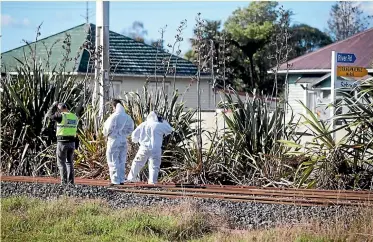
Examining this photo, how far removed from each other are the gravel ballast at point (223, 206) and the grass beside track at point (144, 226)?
40cm

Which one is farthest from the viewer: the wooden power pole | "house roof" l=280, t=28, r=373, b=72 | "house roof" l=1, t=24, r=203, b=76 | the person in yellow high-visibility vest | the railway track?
"house roof" l=1, t=24, r=203, b=76

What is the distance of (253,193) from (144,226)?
3821 mm

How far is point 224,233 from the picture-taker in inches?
346

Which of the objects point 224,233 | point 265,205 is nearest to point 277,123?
point 265,205

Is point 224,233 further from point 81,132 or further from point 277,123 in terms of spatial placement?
point 81,132

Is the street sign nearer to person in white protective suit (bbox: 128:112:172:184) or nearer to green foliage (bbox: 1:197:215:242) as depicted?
person in white protective suit (bbox: 128:112:172:184)

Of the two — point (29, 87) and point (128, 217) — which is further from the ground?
point (29, 87)

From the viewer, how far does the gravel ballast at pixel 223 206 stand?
31.2ft

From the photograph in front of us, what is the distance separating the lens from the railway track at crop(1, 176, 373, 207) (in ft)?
35.8

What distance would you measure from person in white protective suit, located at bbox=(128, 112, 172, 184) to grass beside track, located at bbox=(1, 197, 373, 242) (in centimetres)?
372

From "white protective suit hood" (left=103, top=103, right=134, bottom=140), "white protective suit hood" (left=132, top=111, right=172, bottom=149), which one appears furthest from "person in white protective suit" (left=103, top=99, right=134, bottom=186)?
"white protective suit hood" (left=132, top=111, right=172, bottom=149)

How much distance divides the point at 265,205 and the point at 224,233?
7.19 feet

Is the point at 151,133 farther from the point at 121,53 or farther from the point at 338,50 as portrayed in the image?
the point at 121,53

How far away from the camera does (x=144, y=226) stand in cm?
891
